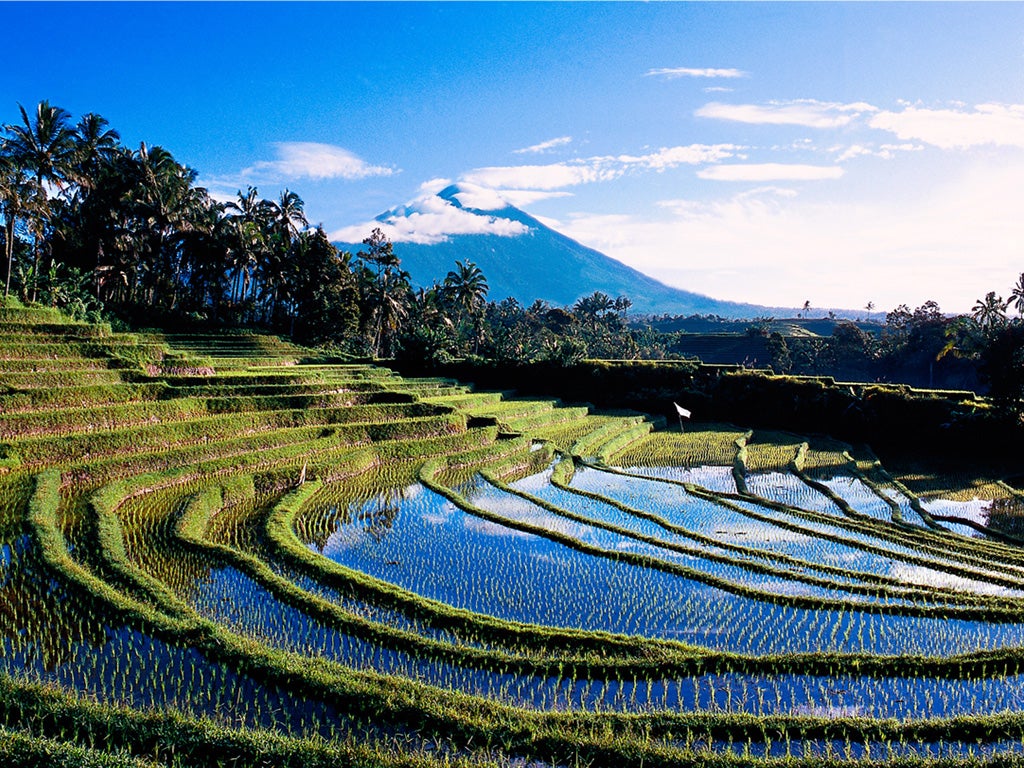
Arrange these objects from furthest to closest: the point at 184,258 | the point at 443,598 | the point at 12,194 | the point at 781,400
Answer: the point at 184,258, the point at 781,400, the point at 12,194, the point at 443,598

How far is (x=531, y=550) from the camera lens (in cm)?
1210

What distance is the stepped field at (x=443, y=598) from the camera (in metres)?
6.01

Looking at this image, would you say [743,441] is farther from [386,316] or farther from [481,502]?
[386,316]

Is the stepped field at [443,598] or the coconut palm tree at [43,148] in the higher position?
the coconut palm tree at [43,148]

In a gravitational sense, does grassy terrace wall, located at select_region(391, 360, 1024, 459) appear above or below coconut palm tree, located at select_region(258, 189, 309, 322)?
below

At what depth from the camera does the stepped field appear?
6.01 metres

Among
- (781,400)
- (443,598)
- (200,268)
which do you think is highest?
(200,268)

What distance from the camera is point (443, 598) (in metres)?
9.56

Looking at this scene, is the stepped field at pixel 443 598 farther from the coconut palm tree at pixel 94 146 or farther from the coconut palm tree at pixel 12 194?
the coconut palm tree at pixel 94 146

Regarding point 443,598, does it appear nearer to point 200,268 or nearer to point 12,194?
point 12,194

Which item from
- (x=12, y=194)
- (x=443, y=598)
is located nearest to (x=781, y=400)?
(x=443, y=598)

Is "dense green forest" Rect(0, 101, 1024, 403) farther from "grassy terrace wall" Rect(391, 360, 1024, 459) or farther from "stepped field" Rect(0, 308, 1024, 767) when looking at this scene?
"stepped field" Rect(0, 308, 1024, 767)

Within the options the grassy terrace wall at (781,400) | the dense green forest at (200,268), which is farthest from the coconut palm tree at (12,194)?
the grassy terrace wall at (781,400)

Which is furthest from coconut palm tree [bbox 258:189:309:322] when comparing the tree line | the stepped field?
the stepped field
